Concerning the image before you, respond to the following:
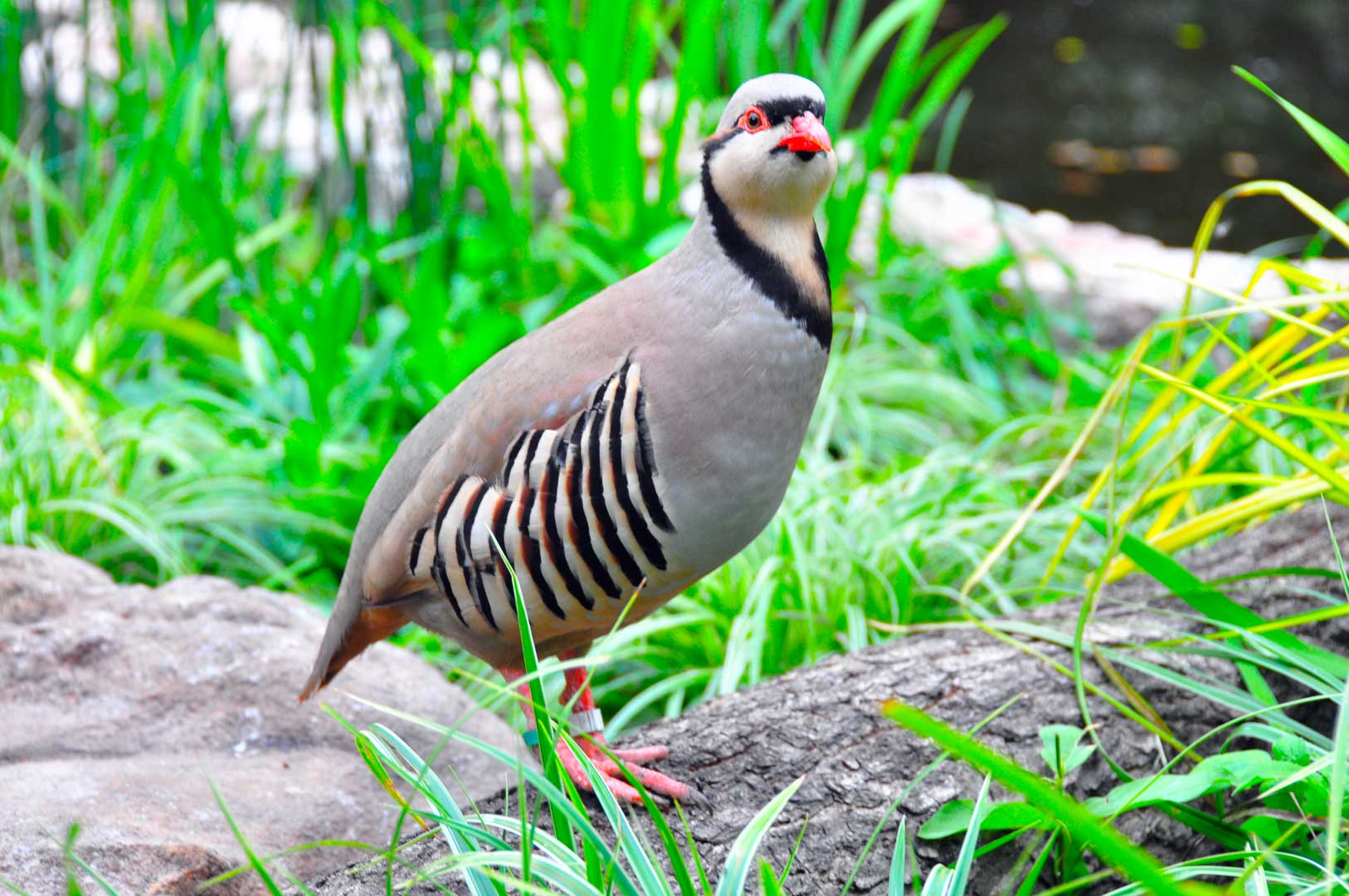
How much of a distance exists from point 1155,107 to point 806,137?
26.6ft

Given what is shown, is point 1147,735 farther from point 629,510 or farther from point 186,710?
point 186,710

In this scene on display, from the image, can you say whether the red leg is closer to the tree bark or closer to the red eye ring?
the tree bark

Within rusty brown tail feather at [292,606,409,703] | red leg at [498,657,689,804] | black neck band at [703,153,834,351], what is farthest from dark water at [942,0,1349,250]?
rusty brown tail feather at [292,606,409,703]

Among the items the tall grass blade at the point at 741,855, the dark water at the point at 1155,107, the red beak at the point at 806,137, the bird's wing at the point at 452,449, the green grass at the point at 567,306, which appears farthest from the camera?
the dark water at the point at 1155,107

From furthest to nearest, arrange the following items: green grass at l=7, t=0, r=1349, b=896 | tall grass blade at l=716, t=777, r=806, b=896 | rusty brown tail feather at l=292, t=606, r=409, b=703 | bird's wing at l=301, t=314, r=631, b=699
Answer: green grass at l=7, t=0, r=1349, b=896
rusty brown tail feather at l=292, t=606, r=409, b=703
bird's wing at l=301, t=314, r=631, b=699
tall grass blade at l=716, t=777, r=806, b=896

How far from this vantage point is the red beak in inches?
77.0

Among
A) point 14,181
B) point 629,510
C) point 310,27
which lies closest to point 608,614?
point 629,510

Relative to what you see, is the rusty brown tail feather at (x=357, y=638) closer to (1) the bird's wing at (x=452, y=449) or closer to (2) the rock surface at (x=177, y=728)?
(1) the bird's wing at (x=452, y=449)

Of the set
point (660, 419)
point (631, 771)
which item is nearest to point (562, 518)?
point (660, 419)

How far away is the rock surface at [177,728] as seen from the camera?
1.99 m

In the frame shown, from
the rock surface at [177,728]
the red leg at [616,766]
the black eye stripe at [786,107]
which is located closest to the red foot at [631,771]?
the red leg at [616,766]

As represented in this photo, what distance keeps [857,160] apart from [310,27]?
215 centimetres

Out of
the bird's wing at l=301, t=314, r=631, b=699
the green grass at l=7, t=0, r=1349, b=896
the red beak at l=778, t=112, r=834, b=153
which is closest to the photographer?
the red beak at l=778, t=112, r=834, b=153

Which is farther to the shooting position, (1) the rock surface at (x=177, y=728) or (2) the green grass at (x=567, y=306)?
(2) the green grass at (x=567, y=306)
